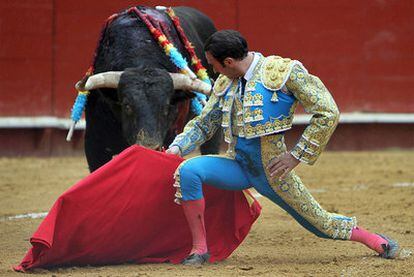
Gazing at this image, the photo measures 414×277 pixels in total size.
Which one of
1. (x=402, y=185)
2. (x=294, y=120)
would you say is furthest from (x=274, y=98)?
(x=294, y=120)

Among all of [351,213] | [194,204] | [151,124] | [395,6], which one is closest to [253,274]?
[194,204]

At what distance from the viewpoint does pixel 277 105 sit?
374cm

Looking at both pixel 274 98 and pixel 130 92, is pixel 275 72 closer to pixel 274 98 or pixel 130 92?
pixel 274 98

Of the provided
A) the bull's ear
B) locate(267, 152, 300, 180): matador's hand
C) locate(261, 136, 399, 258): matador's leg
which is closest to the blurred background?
the bull's ear

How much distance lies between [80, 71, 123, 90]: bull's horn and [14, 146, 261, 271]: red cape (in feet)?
3.13

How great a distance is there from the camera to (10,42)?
328 inches

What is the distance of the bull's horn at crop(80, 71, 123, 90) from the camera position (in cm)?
492

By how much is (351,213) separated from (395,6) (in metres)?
3.87

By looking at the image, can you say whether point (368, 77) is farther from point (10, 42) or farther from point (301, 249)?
point (301, 249)

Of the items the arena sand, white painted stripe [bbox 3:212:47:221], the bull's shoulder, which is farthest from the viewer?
white painted stripe [bbox 3:212:47:221]

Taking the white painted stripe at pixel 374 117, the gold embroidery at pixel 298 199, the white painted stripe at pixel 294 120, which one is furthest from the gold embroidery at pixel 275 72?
the white painted stripe at pixel 374 117

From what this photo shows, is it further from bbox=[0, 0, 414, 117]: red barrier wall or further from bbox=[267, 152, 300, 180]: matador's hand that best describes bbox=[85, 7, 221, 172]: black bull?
bbox=[0, 0, 414, 117]: red barrier wall

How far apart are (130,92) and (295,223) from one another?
1.17 meters

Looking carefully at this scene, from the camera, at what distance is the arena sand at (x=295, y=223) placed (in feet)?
12.4
